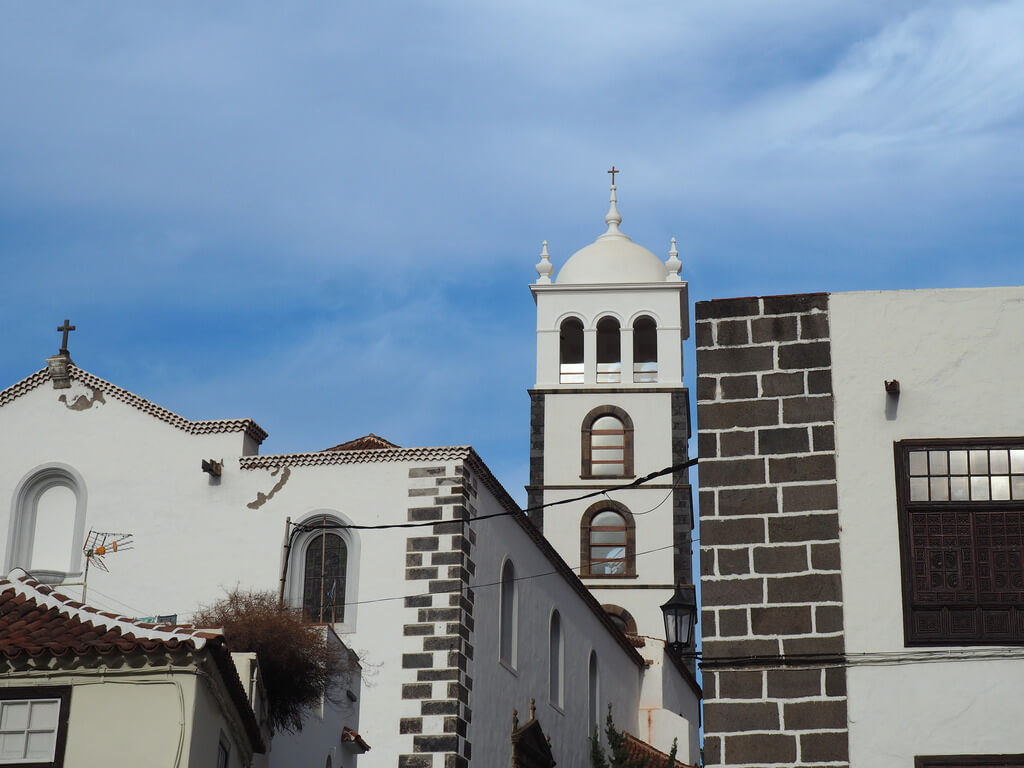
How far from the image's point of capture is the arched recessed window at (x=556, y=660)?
30.7 meters

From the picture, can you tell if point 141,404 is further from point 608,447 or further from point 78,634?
point 608,447

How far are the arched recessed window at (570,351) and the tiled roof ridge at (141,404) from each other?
2046cm

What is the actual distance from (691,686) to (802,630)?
95.6 ft

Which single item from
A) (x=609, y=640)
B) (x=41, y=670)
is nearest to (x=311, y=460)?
(x=41, y=670)

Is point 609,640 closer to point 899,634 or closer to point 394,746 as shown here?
point 394,746

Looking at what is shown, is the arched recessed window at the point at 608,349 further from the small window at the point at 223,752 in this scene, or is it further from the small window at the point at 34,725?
the small window at the point at 34,725

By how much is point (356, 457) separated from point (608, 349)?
22152 mm

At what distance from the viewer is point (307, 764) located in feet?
69.6

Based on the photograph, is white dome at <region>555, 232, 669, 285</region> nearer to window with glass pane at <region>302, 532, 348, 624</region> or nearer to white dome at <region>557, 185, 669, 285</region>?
white dome at <region>557, 185, 669, 285</region>

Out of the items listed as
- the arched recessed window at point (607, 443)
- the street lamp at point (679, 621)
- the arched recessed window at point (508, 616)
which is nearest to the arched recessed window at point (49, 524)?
the arched recessed window at point (508, 616)

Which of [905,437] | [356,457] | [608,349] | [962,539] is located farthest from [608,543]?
[962,539]

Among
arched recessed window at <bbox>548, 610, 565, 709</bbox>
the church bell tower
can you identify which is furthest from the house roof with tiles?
the church bell tower

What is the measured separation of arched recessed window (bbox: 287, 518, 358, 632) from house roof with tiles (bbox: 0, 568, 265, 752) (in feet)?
22.5

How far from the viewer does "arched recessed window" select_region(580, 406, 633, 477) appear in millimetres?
44281
